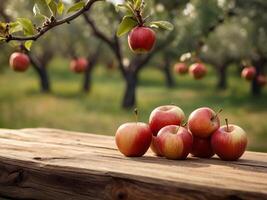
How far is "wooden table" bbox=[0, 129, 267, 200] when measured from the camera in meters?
2.02

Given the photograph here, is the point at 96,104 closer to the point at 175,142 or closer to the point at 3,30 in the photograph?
the point at 3,30

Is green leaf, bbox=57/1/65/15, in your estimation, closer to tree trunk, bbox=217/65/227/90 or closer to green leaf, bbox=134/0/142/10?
green leaf, bbox=134/0/142/10

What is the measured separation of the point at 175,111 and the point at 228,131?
1.08 feet

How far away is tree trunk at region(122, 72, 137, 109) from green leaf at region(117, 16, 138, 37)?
1428 cm

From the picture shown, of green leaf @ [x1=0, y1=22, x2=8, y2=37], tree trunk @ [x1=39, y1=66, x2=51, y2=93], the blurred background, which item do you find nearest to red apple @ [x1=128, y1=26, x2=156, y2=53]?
green leaf @ [x1=0, y1=22, x2=8, y2=37]

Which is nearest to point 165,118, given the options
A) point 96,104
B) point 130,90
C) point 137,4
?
point 137,4

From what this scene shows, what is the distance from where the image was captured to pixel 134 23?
2.79 meters

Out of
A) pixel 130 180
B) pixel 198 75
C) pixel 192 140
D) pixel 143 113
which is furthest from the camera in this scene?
pixel 143 113

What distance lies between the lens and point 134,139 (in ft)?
8.96

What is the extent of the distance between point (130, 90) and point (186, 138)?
15.7 metres

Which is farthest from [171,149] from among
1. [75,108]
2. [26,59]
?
[75,108]

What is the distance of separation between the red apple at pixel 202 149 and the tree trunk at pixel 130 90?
14.3 metres

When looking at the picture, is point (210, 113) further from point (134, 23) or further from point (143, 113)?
point (143, 113)

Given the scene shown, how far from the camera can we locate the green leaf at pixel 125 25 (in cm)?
269
